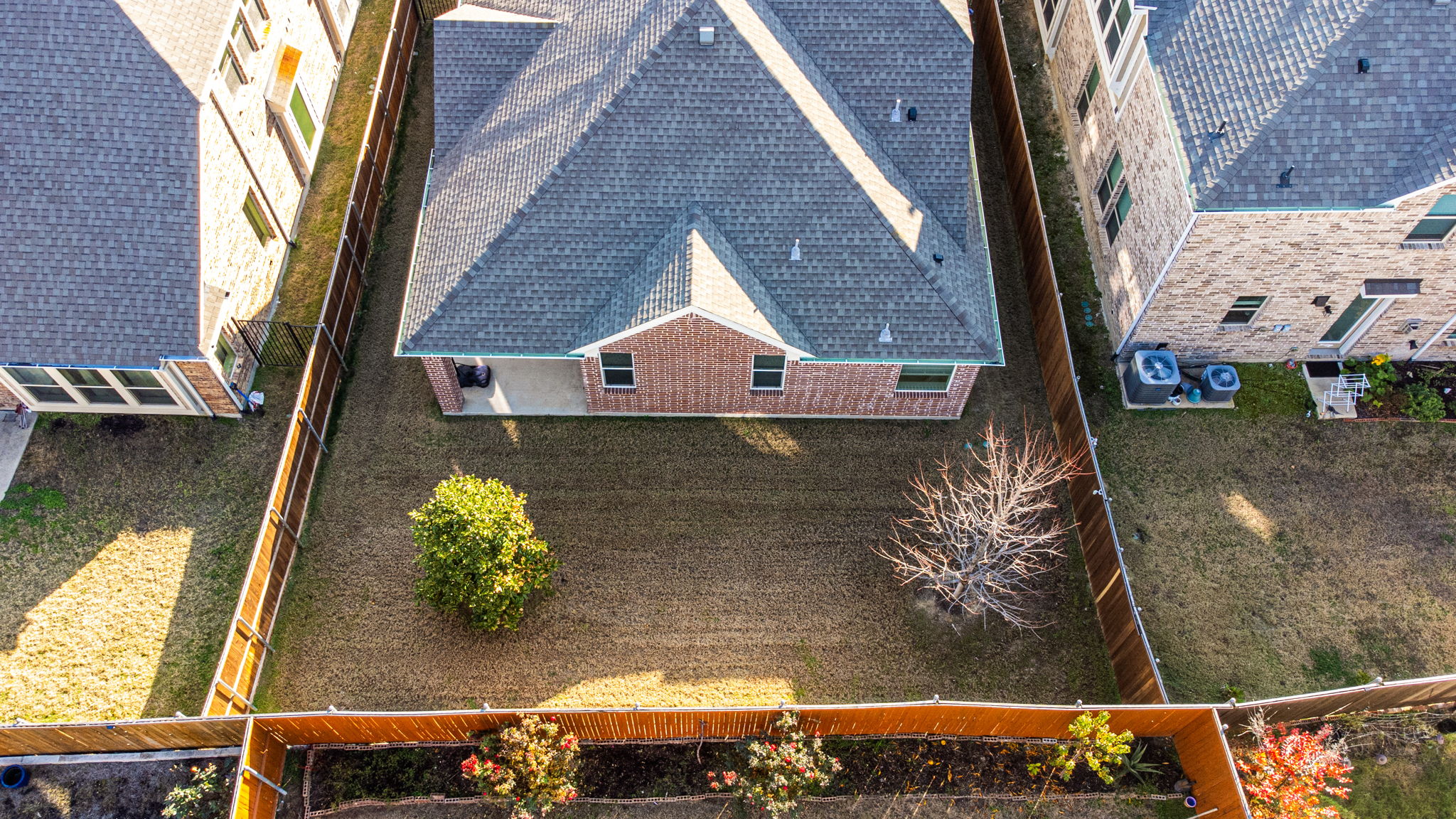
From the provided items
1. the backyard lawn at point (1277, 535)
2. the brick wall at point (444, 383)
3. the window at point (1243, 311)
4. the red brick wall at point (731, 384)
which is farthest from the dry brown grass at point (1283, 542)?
the brick wall at point (444, 383)

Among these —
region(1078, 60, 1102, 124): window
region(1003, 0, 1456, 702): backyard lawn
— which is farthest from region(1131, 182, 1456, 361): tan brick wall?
region(1078, 60, 1102, 124): window

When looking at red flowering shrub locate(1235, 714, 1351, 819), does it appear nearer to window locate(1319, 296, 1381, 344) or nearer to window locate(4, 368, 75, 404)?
window locate(1319, 296, 1381, 344)

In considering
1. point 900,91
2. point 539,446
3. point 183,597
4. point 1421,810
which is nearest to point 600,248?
point 539,446

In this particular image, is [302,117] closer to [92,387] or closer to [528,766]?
[92,387]

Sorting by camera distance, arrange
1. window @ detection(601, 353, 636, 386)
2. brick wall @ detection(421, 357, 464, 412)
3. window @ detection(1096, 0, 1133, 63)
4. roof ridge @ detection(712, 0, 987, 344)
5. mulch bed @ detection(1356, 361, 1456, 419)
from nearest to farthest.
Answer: roof ridge @ detection(712, 0, 987, 344) → window @ detection(601, 353, 636, 386) → brick wall @ detection(421, 357, 464, 412) → mulch bed @ detection(1356, 361, 1456, 419) → window @ detection(1096, 0, 1133, 63)

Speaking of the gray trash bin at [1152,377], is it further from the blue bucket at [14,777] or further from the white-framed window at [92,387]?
the blue bucket at [14,777]

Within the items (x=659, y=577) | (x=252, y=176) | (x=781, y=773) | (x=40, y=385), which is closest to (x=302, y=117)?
(x=252, y=176)
